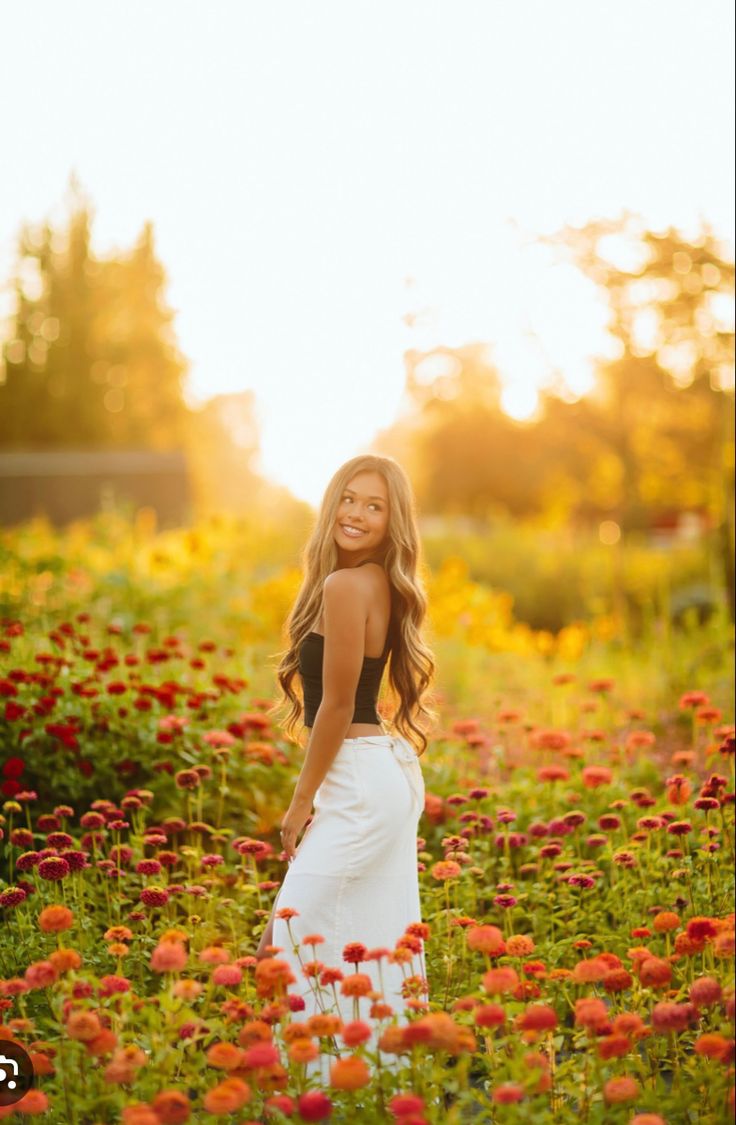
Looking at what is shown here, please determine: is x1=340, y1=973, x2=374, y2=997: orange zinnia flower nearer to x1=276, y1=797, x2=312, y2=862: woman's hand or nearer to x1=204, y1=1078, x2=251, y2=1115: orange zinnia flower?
x1=204, y1=1078, x2=251, y2=1115: orange zinnia flower

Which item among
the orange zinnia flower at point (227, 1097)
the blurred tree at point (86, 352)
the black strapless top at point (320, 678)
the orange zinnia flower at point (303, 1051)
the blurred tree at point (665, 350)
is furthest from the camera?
the blurred tree at point (86, 352)

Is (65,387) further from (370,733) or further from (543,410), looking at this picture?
(370,733)

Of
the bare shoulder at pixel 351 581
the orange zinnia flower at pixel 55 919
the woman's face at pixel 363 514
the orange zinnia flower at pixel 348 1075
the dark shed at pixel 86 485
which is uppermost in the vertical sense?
the dark shed at pixel 86 485

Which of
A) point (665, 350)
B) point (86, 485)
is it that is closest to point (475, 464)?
point (86, 485)

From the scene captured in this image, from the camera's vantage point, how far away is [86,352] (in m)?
28.8

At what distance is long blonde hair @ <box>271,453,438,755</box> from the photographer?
10.6 feet

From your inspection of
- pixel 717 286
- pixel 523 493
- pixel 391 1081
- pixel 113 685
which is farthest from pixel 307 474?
pixel 523 493

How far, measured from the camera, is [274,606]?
838 cm

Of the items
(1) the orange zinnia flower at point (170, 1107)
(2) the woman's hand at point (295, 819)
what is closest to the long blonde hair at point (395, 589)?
(2) the woman's hand at point (295, 819)

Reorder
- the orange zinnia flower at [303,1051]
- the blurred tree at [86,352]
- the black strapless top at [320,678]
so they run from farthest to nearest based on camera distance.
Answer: the blurred tree at [86,352] → the black strapless top at [320,678] → the orange zinnia flower at [303,1051]

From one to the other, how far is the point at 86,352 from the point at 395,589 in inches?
1064

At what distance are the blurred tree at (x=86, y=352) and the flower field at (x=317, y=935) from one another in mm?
21464
